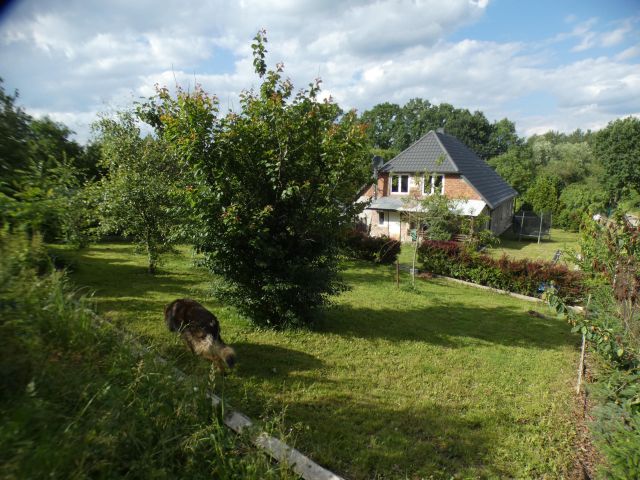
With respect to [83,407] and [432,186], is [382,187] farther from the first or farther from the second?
[83,407]

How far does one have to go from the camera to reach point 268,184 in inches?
283

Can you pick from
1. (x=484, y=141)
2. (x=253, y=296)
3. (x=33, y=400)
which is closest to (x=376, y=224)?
(x=253, y=296)

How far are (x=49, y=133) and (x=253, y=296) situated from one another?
4.98 meters

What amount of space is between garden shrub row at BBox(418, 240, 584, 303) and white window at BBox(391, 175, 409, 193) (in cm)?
1156

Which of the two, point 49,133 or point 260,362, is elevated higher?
point 49,133

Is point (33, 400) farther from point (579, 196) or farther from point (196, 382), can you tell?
point (579, 196)

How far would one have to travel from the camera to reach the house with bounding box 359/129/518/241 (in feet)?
80.6

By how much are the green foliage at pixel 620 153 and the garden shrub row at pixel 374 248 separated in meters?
33.4

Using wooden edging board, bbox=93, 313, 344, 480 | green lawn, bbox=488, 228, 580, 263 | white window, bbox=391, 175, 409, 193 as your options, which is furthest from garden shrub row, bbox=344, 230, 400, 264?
wooden edging board, bbox=93, 313, 344, 480

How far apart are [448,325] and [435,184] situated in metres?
16.8

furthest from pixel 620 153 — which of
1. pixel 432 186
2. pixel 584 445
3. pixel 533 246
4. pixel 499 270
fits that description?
pixel 584 445

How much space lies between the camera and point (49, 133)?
3.09m

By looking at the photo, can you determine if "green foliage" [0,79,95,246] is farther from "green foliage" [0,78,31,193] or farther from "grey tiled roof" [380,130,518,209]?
"grey tiled roof" [380,130,518,209]

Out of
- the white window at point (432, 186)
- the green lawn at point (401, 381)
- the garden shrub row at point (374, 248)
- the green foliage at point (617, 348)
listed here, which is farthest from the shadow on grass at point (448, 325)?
the white window at point (432, 186)
